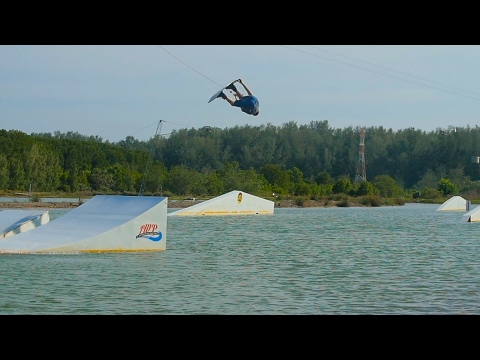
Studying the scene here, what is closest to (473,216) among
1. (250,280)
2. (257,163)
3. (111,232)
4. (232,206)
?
(232,206)

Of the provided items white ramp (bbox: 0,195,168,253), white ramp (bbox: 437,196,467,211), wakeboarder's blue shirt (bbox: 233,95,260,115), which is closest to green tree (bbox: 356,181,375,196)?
white ramp (bbox: 437,196,467,211)

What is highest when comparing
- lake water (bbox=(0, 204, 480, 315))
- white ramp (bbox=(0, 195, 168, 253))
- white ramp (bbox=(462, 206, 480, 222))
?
white ramp (bbox=(462, 206, 480, 222))

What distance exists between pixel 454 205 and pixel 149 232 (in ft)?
130

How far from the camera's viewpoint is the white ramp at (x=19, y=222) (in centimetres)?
1798

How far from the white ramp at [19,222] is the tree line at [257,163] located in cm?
3929

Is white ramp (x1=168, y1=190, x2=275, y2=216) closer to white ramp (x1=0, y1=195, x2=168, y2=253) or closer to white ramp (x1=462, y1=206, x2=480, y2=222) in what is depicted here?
white ramp (x1=462, y1=206, x2=480, y2=222)

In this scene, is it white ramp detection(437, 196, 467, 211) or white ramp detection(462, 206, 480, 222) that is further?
white ramp detection(437, 196, 467, 211)

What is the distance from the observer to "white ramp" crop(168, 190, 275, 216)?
41125 millimetres

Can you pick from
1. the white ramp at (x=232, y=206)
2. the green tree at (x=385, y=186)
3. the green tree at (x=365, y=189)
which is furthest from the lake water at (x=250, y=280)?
the green tree at (x=385, y=186)

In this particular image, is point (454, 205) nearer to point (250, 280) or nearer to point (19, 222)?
point (19, 222)

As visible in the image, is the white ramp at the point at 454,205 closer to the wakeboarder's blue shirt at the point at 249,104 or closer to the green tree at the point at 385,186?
the green tree at the point at 385,186

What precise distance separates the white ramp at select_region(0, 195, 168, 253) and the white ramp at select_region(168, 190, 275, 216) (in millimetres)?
23434

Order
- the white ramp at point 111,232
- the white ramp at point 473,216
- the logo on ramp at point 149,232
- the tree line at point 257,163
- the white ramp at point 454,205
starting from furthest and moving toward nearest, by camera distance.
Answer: the tree line at point 257,163 < the white ramp at point 454,205 < the white ramp at point 473,216 < the logo on ramp at point 149,232 < the white ramp at point 111,232
